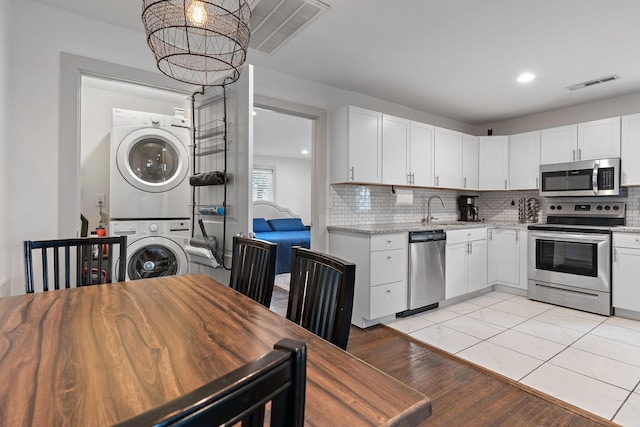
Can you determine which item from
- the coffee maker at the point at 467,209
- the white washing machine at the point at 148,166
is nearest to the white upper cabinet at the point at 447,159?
the coffee maker at the point at 467,209

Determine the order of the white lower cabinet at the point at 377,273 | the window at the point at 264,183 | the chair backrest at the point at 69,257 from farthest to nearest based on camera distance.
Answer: the window at the point at 264,183 → the white lower cabinet at the point at 377,273 → the chair backrest at the point at 69,257

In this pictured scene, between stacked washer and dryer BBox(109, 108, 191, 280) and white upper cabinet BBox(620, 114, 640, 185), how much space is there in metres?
4.72

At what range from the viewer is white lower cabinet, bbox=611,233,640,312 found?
3141mm

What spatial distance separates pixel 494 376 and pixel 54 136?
3381 millimetres

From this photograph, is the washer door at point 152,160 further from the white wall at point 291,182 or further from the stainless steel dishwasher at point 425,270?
the white wall at point 291,182

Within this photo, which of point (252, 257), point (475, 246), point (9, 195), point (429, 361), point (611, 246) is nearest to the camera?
point (252, 257)

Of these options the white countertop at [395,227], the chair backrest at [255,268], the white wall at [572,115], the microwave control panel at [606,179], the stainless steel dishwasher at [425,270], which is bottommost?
the stainless steel dishwasher at [425,270]

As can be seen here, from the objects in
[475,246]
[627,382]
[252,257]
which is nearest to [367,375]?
[252,257]

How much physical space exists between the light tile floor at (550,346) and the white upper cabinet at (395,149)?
1522mm

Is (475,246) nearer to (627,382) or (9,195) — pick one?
(627,382)

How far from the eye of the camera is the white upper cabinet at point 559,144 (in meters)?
3.80

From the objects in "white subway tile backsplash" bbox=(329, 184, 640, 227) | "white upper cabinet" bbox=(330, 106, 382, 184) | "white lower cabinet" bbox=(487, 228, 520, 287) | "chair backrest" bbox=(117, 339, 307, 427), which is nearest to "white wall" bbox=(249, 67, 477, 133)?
"white upper cabinet" bbox=(330, 106, 382, 184)

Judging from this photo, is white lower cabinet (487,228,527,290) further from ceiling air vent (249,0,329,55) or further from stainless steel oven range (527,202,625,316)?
ceiling air vent (249,0,329,55)

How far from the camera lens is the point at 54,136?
85.2 inches
